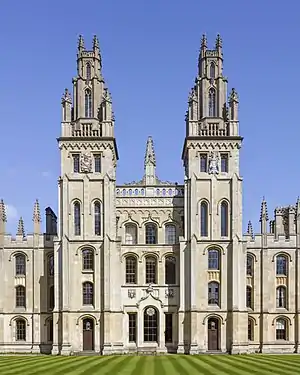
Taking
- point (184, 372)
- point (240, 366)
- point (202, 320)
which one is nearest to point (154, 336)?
point (202, 320)

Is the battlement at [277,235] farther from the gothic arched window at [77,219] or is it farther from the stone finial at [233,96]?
the gothic arched window at [77,219]

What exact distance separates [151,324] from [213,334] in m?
A: 6.29

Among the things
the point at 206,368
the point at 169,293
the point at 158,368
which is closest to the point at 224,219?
the point at 169,293

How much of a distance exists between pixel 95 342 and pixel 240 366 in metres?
21.5

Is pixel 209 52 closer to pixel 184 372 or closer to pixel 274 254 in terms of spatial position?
pixel 274 254

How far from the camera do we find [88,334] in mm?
61531

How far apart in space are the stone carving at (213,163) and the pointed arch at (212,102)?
4.34m

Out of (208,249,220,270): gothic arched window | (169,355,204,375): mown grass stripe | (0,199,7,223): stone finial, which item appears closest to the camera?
(169,355,204,375): mown grass stripe

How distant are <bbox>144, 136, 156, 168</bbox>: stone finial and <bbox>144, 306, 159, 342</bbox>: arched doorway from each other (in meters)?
15.9

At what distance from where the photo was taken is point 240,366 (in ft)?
141

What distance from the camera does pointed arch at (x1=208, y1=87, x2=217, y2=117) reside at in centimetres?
6504

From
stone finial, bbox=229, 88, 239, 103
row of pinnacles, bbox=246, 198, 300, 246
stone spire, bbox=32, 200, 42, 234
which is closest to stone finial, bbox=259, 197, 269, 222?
row of pinnacles, bbox=246, 198, 300, 246

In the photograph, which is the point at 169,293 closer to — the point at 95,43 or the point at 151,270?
the point at 151,270

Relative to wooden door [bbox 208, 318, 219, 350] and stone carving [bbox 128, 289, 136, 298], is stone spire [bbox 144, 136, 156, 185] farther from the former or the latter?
wooden door [bbox 208, 318, 219, 350]
